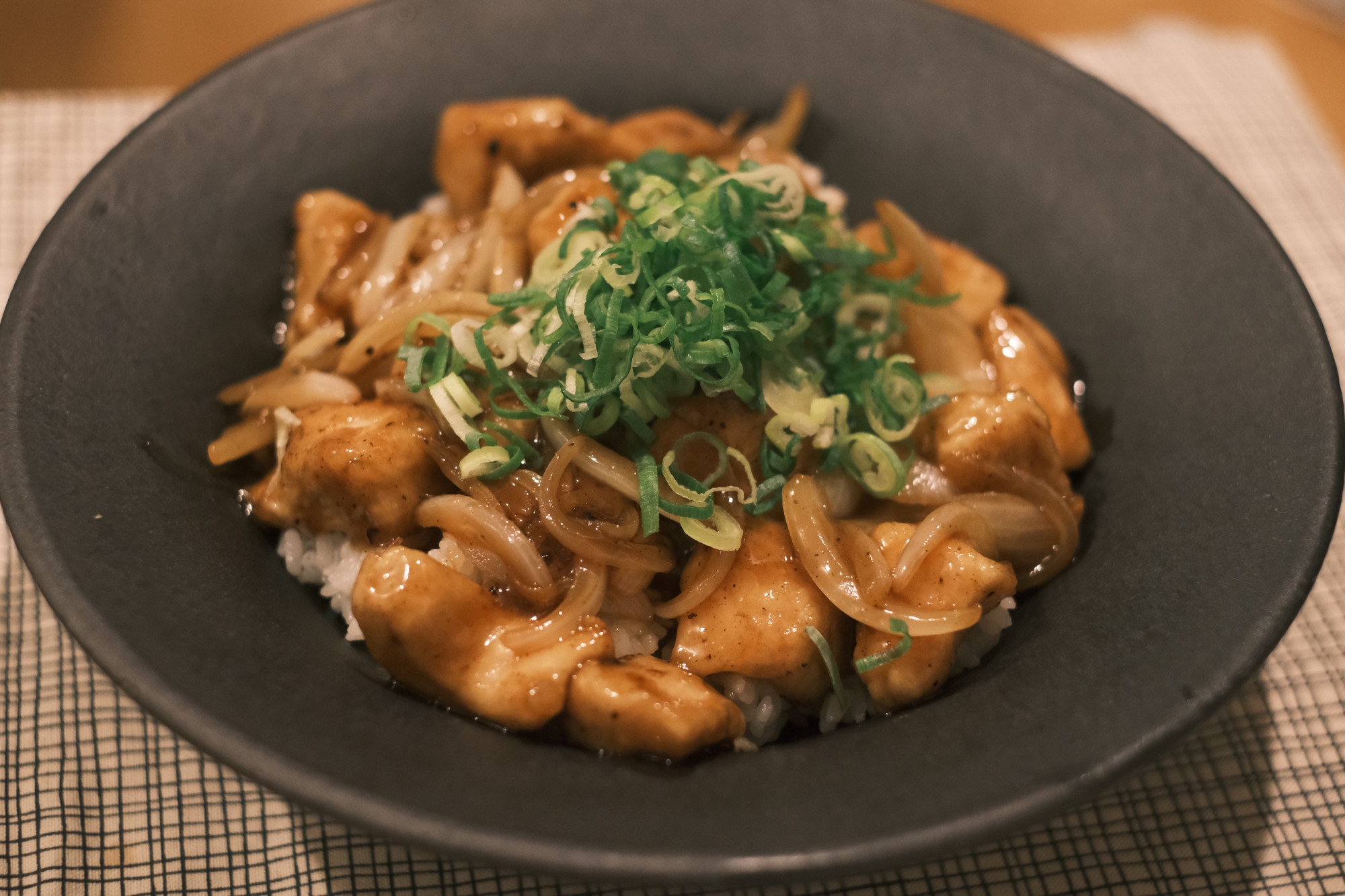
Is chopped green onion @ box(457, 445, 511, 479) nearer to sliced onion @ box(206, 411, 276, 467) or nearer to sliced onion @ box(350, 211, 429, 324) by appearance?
sliced onion @ box(206, 411, 276, 467)

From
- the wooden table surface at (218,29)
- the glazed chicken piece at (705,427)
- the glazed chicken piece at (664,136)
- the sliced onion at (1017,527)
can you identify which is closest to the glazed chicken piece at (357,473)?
the glazed chicken piece at (705,427)

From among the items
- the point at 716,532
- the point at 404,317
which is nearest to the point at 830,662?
the point at 716,532

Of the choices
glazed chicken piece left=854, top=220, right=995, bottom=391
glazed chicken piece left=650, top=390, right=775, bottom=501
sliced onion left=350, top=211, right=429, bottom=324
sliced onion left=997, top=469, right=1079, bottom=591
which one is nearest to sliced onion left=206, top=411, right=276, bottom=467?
sliced onion left=350, top=211, right=429, bottom=324

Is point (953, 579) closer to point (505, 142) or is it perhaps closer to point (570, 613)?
point (570, 613)

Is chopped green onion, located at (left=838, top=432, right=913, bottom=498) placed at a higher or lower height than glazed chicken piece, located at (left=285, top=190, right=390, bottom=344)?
higher

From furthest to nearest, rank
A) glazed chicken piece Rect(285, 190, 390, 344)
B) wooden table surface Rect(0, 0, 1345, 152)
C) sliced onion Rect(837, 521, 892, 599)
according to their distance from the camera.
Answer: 1. wooden table surface Rect(0, 0, 1345, 152)
2. glazed chicken piece Rect(285, 190, 390, 344)
3. sliced onion Rect(837, 521, 892, 599)
